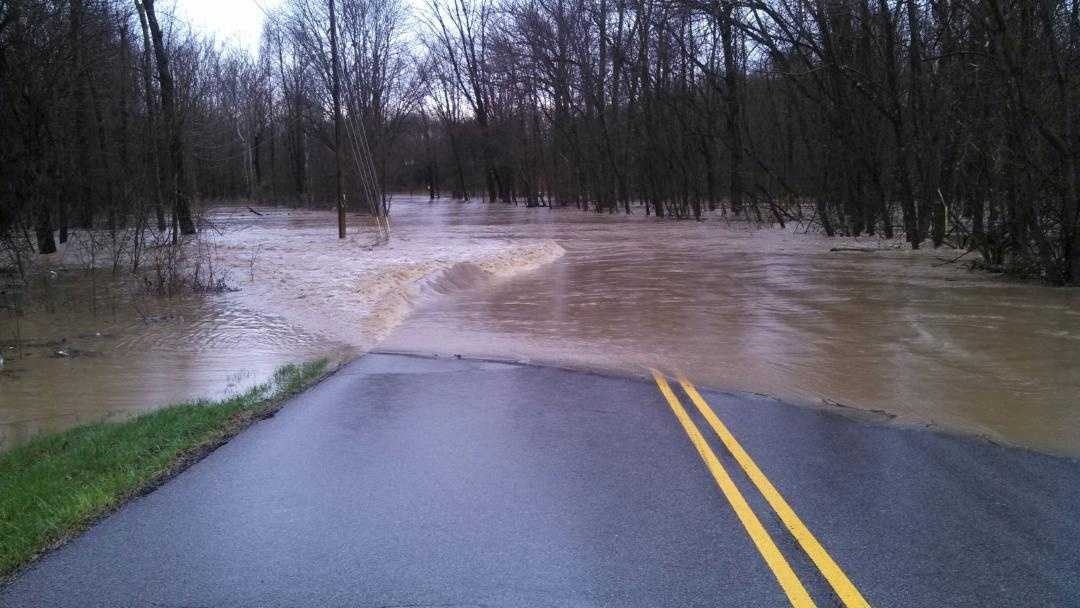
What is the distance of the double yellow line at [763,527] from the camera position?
167 inches

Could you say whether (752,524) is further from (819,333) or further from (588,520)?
(819,333)

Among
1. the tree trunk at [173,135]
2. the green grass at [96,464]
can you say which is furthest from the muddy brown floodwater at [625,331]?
the tree trunk at [173,135]

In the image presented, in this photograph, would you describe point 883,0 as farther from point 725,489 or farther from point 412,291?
point 725,489

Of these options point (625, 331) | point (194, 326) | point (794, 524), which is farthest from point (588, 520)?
point (194, 326)

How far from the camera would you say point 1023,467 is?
248 inches

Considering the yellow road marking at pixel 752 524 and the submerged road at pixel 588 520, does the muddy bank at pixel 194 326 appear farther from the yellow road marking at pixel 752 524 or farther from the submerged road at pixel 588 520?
the yellow road marking at pixel 752 524

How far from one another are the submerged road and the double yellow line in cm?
2

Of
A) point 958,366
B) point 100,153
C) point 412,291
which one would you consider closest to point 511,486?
Result: point 958,366

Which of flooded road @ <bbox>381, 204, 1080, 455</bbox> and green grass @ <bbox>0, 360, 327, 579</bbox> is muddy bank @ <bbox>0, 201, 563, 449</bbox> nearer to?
green grass @ <bbox>0, 360, 327, 579</bbox>

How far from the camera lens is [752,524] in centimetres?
514

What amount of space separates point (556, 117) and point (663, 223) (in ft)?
62.9

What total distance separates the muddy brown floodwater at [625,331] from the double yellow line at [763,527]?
73.6 inches

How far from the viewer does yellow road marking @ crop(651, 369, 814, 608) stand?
426cm

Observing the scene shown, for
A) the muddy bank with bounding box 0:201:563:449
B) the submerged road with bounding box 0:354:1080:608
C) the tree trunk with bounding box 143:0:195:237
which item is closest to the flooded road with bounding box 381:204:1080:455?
the muddy bank with bounding box 0:201:563:449
